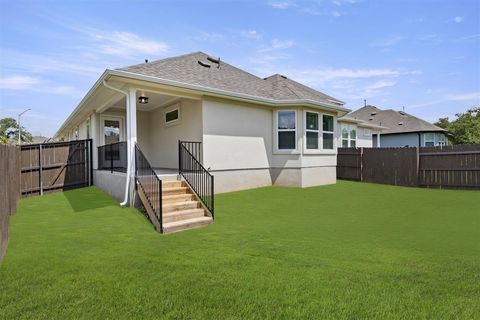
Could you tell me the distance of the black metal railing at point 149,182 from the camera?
5.73 m

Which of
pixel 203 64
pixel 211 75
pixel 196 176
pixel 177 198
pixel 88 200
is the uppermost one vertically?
pixel 203 64

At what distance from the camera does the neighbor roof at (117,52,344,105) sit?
845cm

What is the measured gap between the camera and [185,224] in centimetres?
559

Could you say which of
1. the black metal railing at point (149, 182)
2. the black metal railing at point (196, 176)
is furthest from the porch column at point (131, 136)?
the black metal railing at point (196, 176)

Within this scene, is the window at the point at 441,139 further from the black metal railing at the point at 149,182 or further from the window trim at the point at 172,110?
the black metal railing at the point at 149,182

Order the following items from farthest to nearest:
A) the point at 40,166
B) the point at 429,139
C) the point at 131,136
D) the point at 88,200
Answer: the point at 429,139, the point at 40,166, the point at 88,200, the point at 131,136

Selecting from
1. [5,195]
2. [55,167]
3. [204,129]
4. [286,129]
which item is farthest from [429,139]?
[5,195]

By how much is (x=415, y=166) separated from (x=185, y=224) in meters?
11.1

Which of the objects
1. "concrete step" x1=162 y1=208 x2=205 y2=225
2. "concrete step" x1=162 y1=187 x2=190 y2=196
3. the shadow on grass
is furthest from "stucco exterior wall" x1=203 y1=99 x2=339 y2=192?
the shadow on grass

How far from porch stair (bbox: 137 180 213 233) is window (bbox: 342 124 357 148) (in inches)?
545

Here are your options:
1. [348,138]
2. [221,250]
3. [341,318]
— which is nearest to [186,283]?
[221,250]

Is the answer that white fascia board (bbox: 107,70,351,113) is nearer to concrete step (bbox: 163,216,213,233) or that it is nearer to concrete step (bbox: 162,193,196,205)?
concrete step (bbox: 162,193,196,205)

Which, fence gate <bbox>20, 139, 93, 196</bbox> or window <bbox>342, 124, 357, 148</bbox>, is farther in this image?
window <bbox>342, 124, 357, 148</bbox>

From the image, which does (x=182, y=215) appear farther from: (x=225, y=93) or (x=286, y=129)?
(x=286, y=129)
